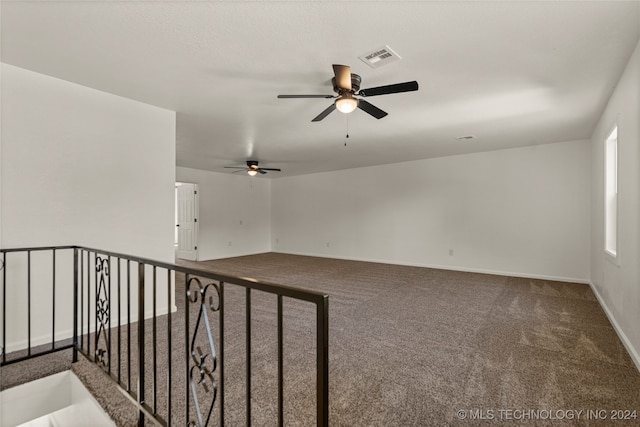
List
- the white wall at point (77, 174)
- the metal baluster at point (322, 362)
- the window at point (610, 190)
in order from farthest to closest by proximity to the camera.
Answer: the window at point (610, 190), the white wall at point (77, 174), the metal baluster at point (322, 362)

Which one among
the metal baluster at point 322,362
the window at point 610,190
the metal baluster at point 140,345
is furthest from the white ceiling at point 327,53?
the metal baluster at point 322,362

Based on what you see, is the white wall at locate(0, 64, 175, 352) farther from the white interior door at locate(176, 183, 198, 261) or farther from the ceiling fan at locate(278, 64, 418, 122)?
the white interior door at locate(176, 183, 198, 261)

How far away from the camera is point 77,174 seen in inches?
116

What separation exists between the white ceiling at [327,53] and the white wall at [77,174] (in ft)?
0.72

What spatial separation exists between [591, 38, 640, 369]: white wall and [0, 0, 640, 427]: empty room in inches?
1.5

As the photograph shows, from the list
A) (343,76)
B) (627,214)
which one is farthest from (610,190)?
(343,76)

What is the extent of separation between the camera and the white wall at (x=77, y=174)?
8.52ft

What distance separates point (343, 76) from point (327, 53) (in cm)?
21

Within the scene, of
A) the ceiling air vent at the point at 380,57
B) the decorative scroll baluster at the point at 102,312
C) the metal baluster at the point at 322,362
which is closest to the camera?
the metal baluster at the point at 322,362

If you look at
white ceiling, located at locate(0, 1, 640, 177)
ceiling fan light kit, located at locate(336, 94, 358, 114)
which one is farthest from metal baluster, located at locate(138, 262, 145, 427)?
ceiling fan light kit, located at locate(336, 94, 358, 114)

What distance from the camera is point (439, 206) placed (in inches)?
259

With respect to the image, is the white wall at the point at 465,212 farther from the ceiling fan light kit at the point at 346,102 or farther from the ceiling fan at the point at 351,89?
the ceiling fan light kit at the point at 346,102

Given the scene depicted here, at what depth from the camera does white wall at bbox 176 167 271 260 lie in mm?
7898

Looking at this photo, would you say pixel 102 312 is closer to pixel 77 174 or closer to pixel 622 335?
pixel 77 174
